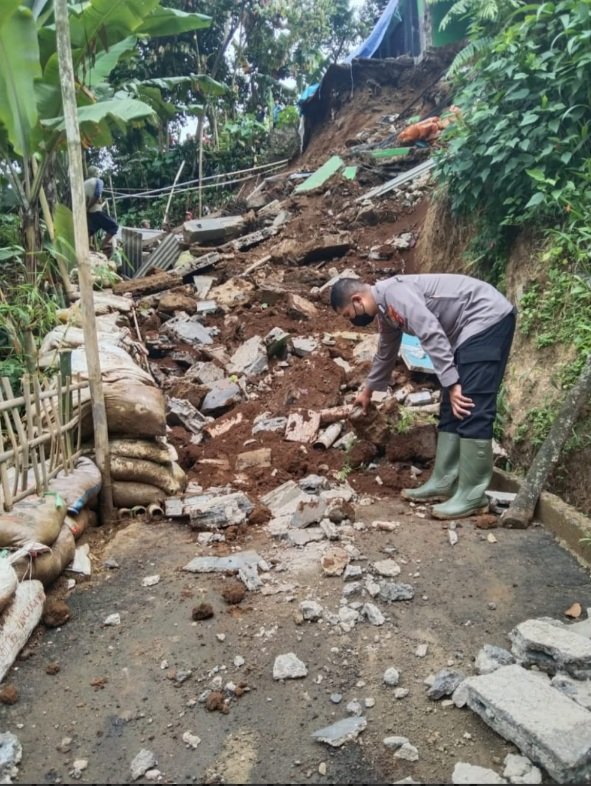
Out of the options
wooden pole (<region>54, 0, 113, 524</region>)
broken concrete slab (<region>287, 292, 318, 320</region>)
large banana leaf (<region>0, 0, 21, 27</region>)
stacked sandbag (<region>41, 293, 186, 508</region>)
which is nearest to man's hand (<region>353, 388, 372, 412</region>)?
stacked sandbag (<region>41, 293, 186, 508</region>)

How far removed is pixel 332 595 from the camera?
298 cm

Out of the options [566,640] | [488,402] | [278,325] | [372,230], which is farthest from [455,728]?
[372,230]

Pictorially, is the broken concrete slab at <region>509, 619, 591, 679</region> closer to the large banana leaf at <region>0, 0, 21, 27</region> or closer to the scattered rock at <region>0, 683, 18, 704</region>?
the scattered rock at <region>0, 683, 18, 704</region>

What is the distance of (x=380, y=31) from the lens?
15477 millimetres

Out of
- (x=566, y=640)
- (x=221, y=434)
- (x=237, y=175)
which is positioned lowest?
(x=221, y=434)

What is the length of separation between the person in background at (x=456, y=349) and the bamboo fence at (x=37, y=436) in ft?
5.92

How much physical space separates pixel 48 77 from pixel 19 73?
544mm

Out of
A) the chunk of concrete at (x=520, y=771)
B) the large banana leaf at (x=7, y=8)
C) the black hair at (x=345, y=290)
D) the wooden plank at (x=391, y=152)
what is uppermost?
the large banana leaf at (x=7, y=8)

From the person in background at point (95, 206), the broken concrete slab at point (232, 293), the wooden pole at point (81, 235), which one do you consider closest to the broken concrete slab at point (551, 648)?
the wooden pole at point (81, 235)

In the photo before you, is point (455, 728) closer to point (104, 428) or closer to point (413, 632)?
point (413, 632)

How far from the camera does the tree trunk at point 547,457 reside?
3514 mm

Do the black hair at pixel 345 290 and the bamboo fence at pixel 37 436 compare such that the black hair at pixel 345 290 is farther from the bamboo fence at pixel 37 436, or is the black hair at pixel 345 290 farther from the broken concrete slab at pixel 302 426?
the bamboo fence at pixel 37 436

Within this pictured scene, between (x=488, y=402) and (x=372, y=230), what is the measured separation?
5953mm

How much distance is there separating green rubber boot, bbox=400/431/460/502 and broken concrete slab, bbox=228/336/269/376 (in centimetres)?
A: 276
